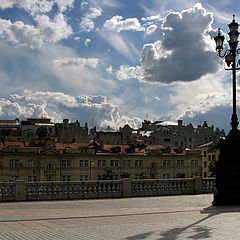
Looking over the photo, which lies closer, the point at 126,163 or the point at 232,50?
the point at 232,50

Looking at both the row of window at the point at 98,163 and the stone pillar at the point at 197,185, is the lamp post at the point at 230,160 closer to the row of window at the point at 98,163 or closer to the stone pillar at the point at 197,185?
the stone pillar at the point at 197,185

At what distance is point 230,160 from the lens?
18328 mm

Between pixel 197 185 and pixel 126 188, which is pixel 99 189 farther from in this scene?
pixel 197 185

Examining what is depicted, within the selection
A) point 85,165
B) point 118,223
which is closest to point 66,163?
point 85,165

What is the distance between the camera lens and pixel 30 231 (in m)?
11.5

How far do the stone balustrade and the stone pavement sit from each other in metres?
3.49

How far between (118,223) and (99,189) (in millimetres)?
10342

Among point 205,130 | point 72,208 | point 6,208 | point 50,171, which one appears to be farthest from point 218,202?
point 205,130

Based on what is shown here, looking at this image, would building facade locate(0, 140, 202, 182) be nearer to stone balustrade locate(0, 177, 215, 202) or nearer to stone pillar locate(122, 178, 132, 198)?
stone balustrade locate(0, 177, 215, 202)

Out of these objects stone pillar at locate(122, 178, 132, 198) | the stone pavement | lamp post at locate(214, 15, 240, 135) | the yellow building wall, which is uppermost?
lamp post at locate(214, 15, 240, 135)

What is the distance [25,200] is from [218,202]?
970 centimetres

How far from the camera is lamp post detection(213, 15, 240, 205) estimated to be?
1806cm

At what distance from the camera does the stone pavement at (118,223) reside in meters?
10.7

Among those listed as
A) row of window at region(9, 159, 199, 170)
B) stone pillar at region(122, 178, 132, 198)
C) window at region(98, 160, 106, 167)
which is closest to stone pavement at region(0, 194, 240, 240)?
stone pillar at region(122, 178, 132, 198)
